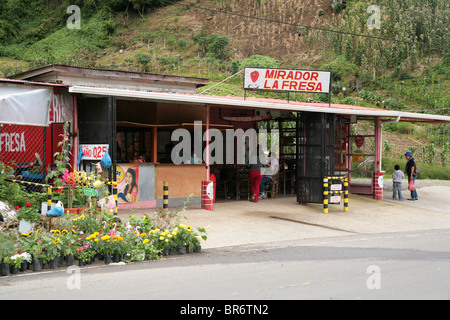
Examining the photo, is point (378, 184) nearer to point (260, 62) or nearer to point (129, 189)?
point (129, 189)

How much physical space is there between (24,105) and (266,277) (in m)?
7.56

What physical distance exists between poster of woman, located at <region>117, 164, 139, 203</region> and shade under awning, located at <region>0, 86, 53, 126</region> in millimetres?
2900

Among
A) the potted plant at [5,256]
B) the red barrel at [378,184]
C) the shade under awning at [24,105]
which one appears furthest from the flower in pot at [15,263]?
the red barrel at [378,184]

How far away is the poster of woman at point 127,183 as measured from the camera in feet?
50.2

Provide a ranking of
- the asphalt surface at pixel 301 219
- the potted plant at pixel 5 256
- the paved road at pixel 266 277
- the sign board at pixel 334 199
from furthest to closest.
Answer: the sign board at pixel 334 199, the asphalt surface at pixel 301 219, the potted plant at pixel 5 256, the paved road at pixel 266 277

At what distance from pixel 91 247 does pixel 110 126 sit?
174 inches

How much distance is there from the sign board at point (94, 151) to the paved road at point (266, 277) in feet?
12.7

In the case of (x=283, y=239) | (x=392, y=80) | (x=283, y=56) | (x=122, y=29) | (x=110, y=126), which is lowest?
(x=283, y=239)

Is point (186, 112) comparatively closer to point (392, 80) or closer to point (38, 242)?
point (38, 242)

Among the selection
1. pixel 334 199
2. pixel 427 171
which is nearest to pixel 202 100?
pixel 334 199

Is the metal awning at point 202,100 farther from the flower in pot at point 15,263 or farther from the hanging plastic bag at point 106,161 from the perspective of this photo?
the flower in pot at point 15,263

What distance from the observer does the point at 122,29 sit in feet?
202
